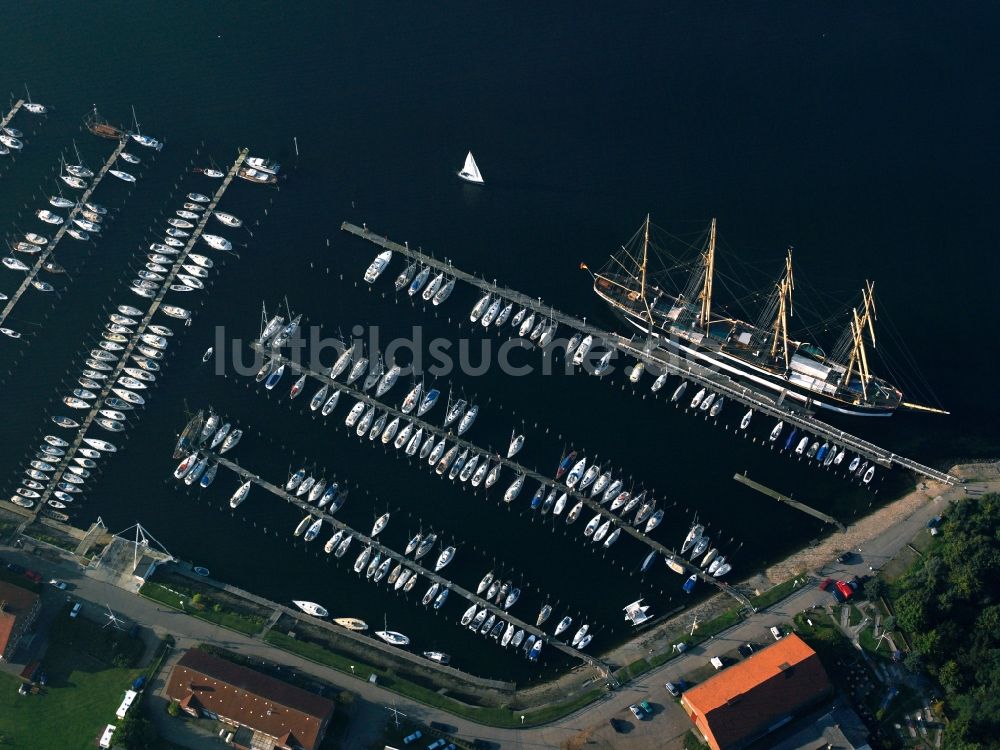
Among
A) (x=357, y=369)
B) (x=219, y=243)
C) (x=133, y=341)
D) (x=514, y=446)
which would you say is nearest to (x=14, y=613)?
(x=133, y=341)

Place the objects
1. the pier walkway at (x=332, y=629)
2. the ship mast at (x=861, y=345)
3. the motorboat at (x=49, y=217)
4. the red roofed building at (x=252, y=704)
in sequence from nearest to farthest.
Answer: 1. the red roofed building at (x=252, y=704)
2. the pier walkway at (x=332, y=629)
3. the ship mast at (x=861, y=345)
4. the motorboat at (x=49, y=217)

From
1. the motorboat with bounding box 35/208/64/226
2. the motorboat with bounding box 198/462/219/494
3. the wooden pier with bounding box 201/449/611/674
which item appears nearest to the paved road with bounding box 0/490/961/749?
the wooden pier with bounding box 201/449/611/674

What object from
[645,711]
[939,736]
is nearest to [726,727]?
→ [645,711]

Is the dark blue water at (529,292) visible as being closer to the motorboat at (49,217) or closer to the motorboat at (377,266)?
the motorboat at (377,266)

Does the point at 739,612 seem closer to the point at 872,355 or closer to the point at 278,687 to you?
the point at 872,355

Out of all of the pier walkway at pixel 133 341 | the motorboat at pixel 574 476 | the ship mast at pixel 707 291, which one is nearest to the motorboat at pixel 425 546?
the motorboat at pixel 574 476

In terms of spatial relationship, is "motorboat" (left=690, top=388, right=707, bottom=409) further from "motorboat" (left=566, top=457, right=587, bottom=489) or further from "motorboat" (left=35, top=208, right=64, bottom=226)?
"motorboat" (left=35, top=208, right=64, bottom=226)

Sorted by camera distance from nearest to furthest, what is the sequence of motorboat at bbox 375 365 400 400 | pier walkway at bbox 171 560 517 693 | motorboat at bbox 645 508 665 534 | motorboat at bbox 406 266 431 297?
pier walkway at bbox 171 560 517 693 → motorboat at bbox 645 508 665 534 → motorboat at bbox 375 365 400 400 → motorboat at bbox 406 266 431 297
